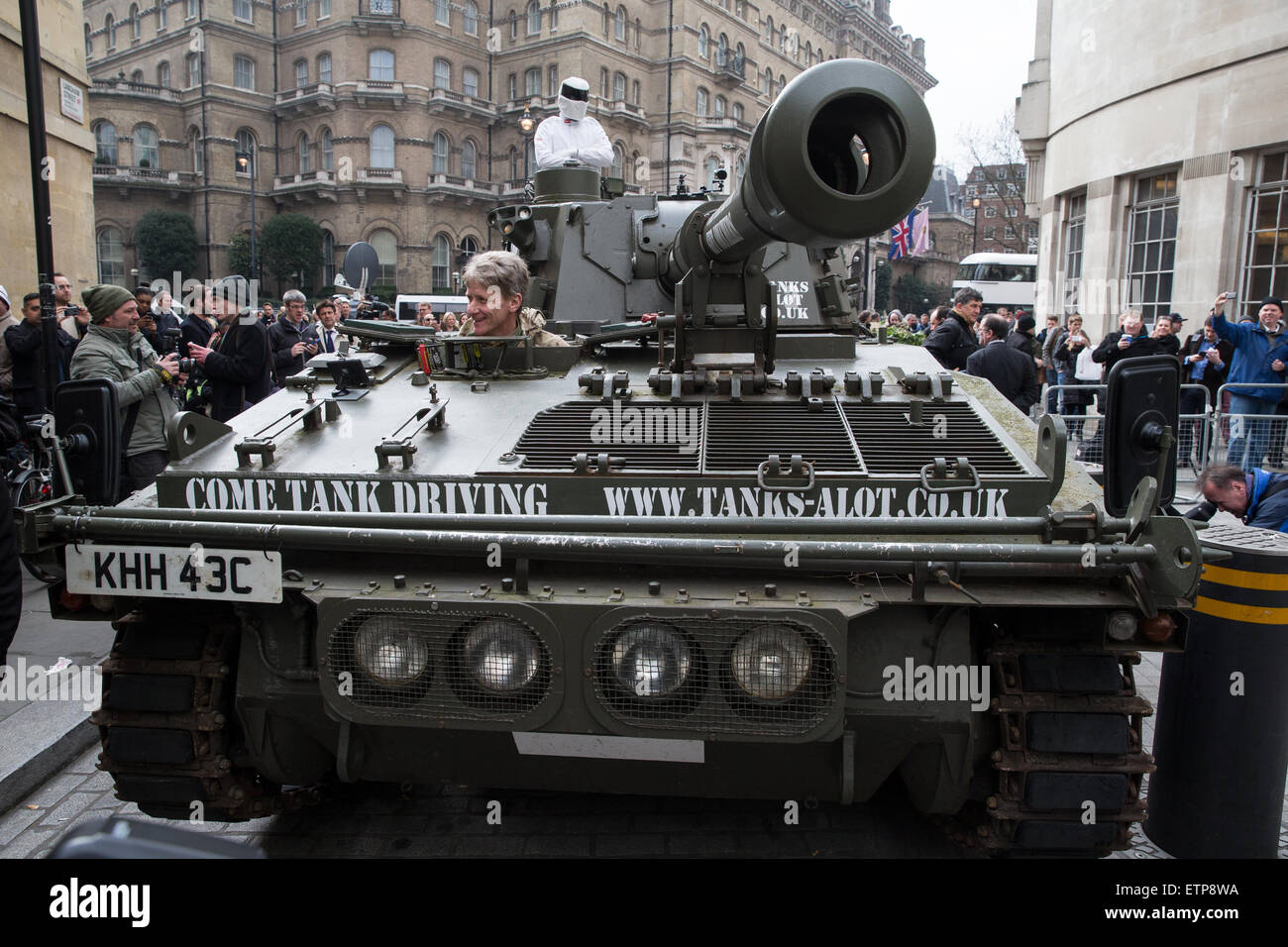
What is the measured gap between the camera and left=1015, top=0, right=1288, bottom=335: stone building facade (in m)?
14.4

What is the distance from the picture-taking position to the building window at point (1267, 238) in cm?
1434

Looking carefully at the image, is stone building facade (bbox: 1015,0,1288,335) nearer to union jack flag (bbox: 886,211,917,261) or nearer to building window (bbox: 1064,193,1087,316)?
building window (bbox: 1064,193,1087,316)

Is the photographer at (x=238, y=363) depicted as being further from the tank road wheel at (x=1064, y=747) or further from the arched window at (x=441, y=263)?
the arched window at (x=441, y=263)

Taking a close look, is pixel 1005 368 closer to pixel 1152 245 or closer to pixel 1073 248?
pixel 1152 245

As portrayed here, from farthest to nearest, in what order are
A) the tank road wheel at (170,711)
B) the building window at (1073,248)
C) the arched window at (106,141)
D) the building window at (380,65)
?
1. the arched window at (106,141)
2. the building window at (380,65)
3. the building window at (1073,248)
4. the tank road wheel at (170,711)

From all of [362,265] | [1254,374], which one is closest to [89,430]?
[362,265]

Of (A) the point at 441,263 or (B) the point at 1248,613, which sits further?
(A) the point at 441,263

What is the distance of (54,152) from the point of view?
13.5 metres

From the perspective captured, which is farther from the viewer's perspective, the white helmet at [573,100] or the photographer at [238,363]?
the photographer at [238,363]

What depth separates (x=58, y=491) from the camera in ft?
11.4

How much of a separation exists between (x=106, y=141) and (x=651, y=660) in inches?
2051

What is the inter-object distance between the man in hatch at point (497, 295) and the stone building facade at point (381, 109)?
40278mm

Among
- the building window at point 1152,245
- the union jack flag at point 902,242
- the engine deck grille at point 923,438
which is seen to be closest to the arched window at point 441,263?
the union jack flag at point 902,242
